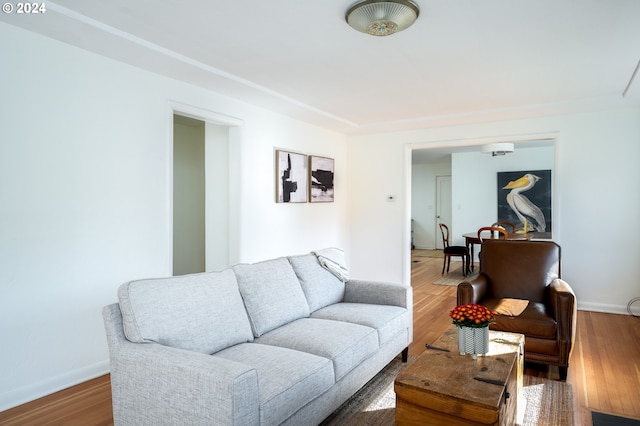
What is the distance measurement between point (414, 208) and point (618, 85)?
25.0ft

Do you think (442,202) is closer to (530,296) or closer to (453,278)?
(453,278)

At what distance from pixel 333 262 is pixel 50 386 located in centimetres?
213

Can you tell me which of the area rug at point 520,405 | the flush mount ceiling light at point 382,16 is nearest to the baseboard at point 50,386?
the area rug at point 520,405

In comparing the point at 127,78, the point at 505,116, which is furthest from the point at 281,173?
the point at 505,116

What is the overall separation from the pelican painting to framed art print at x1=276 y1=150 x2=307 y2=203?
4.82 meters

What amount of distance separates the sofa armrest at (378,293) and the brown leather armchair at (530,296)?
1.45 ft

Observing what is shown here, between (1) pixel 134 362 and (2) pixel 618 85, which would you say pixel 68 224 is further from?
(2) pixel 618 85

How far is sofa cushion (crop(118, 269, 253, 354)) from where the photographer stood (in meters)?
1.93

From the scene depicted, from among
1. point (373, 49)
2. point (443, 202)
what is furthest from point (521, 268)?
point (443, 202)

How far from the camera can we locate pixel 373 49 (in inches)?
119

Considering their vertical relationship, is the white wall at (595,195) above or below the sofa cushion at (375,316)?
above

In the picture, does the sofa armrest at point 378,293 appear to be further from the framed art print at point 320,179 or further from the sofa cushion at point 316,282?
the framed art print at point 320,179

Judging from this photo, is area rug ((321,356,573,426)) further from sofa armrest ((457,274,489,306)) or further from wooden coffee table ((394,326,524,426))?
sofa armrest ((457,274,489,306))

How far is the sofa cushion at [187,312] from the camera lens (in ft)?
6.32
